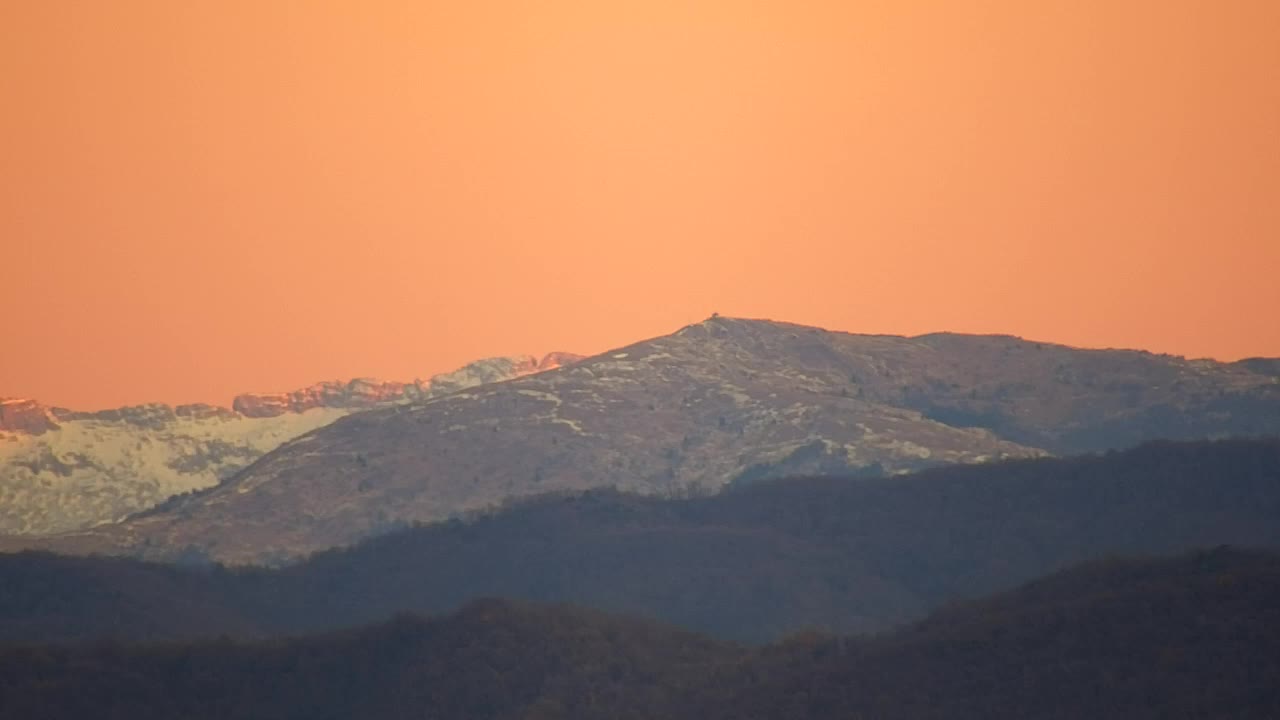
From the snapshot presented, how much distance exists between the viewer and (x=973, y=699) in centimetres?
18975

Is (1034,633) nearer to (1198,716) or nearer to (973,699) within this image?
(973,699)

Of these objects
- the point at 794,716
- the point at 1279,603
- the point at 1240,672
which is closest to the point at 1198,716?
the point at 1240,672

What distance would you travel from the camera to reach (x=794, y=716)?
197750 millimetres

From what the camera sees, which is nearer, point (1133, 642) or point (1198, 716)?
point (1198, 716)

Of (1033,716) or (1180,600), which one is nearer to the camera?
(1033,716)

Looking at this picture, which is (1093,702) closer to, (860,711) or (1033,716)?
(1033,716)

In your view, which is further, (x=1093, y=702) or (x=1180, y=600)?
(x=1180, y=600)

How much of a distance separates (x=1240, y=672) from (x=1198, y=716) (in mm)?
7351

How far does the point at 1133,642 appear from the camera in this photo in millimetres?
192125

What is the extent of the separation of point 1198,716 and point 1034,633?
26.3 meters

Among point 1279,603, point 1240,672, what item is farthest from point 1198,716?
point 1279,603

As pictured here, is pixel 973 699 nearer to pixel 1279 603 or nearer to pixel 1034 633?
pixel 1034 633

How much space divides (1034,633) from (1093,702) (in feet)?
57.5

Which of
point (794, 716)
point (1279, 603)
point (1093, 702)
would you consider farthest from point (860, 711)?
point (1279, 603)
